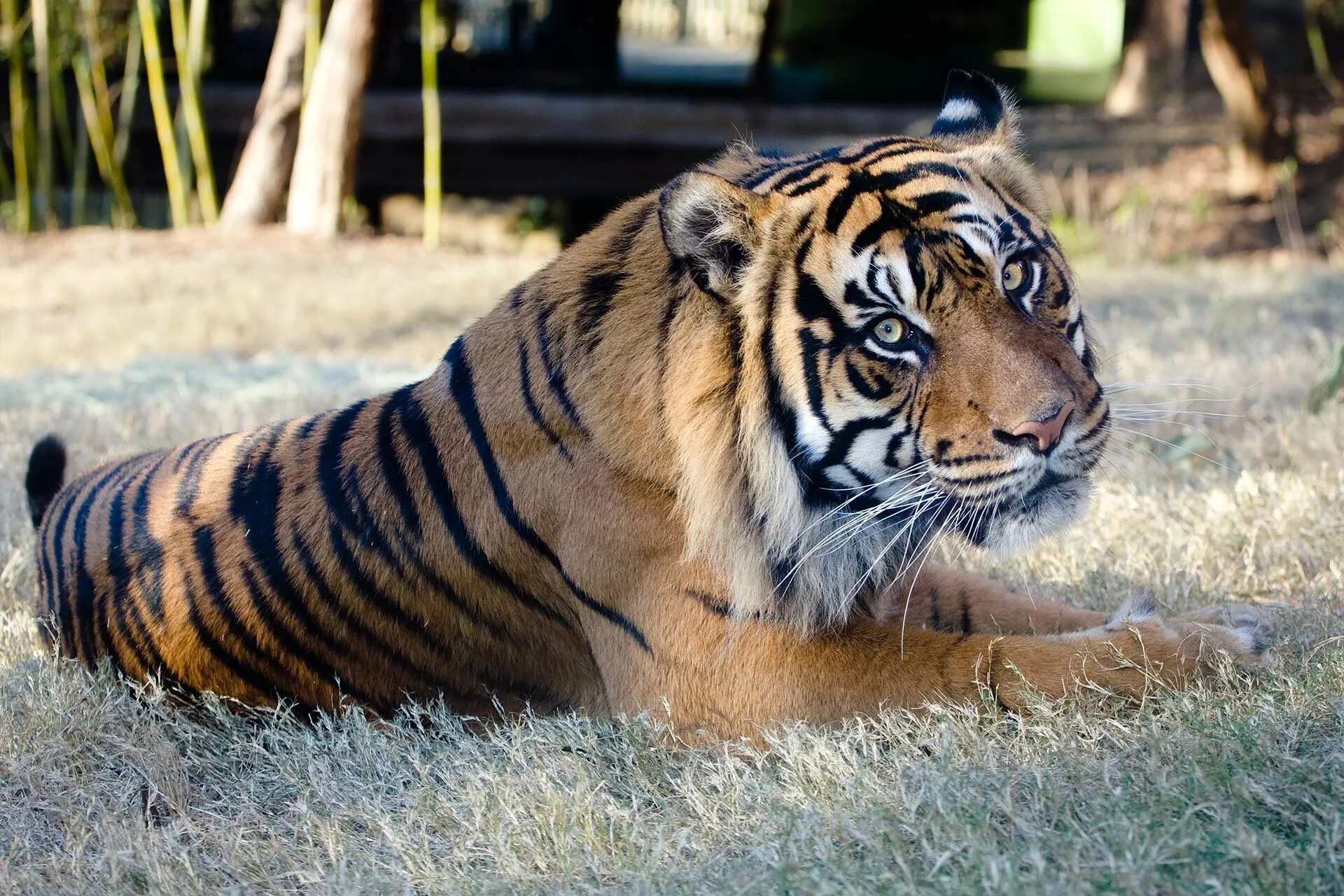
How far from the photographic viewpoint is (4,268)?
9.43 meters

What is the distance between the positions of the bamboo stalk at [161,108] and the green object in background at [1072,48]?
8609mm

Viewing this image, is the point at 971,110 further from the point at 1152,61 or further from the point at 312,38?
the point at 1152,61

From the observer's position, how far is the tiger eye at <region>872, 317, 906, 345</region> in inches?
101

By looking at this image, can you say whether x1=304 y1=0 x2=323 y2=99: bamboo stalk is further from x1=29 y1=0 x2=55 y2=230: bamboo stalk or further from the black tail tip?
the black tail tip

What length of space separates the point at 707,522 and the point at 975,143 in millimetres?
1060

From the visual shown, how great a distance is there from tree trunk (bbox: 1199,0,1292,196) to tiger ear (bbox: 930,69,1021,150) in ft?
28.9

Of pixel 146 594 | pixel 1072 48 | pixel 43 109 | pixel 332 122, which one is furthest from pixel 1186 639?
pixel 1072 48

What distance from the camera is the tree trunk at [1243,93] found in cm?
1086

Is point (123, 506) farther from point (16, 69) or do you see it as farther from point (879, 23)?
point (879, 23)

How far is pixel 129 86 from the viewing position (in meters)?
10.5

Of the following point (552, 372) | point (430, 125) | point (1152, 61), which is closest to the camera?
point (552, 372)

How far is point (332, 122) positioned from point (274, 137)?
598 millimetres

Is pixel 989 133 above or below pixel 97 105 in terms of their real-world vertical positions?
above

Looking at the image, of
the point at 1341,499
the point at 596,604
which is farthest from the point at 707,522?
the point at 1341,499
